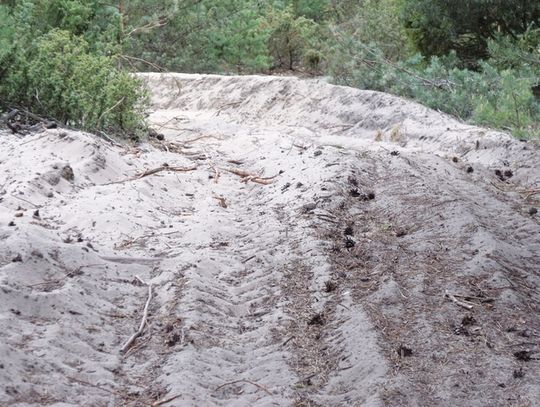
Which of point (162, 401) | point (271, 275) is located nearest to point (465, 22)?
point (271, 275)

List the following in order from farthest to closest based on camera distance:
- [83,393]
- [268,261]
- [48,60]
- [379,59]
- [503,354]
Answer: [379,59], [48,60], [268,261], [503,354], [83,393]

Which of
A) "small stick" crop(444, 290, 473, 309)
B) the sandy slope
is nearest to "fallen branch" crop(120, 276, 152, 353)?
the sandy slope

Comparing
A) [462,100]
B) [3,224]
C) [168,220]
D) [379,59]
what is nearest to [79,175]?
[168,220]

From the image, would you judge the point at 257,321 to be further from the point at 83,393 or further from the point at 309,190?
the point at 309,190

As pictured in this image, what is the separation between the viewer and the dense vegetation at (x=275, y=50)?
8023 mm

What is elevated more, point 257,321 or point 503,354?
point 503,354

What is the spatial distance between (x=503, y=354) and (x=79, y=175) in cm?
386

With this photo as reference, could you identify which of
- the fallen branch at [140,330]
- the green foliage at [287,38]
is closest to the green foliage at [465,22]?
the green foliage at [287,38]

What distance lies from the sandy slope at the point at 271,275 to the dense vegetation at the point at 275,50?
0.90 metres

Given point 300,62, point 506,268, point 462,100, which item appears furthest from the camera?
point 300,62

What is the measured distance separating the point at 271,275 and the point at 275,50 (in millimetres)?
13187

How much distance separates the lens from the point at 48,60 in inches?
319

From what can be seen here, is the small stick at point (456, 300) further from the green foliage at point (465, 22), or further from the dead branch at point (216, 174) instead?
the green foliage at point (465, 22)

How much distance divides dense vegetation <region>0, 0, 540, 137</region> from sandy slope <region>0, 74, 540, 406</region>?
899 millimetres
